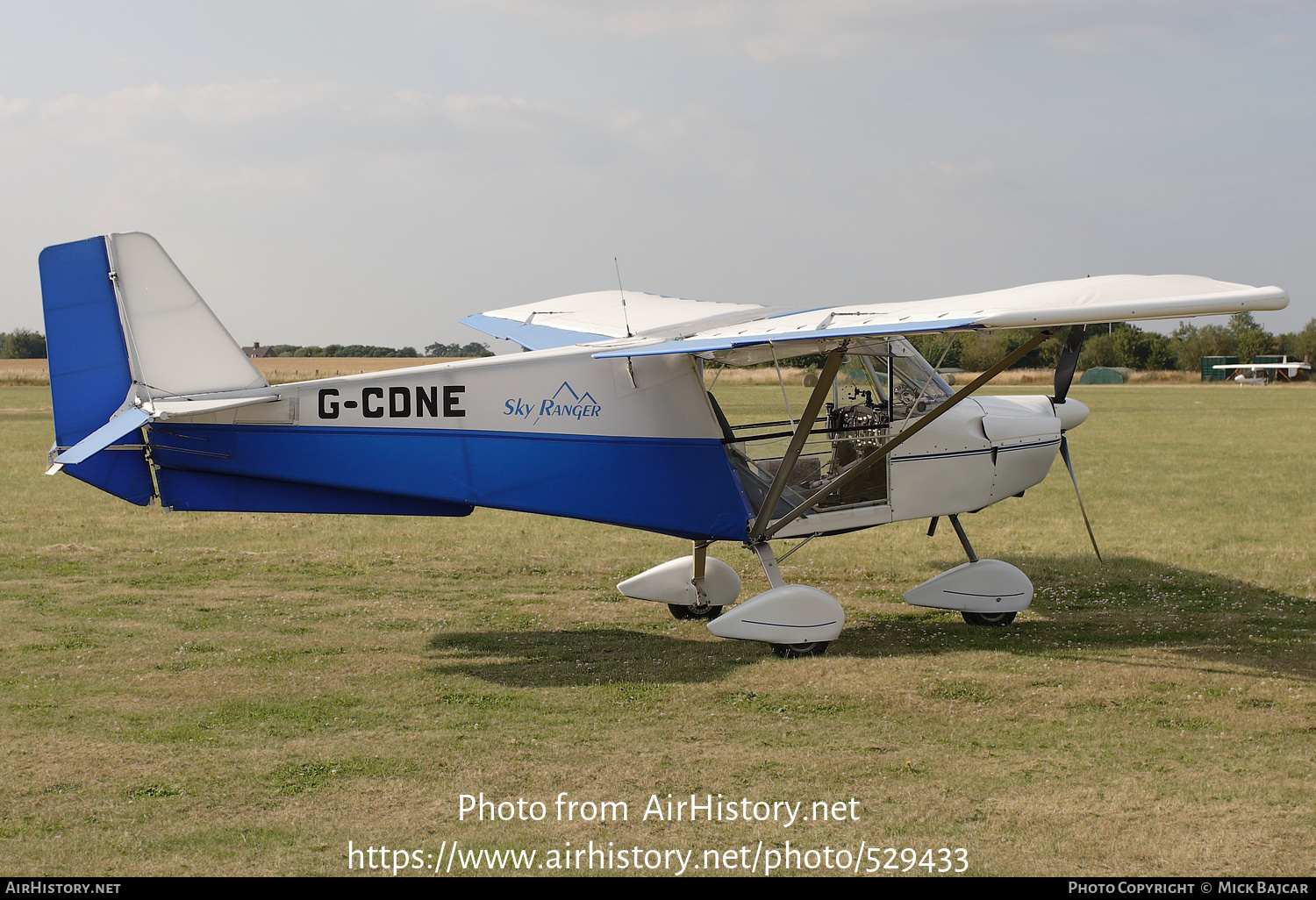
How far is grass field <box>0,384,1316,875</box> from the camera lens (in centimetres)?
483

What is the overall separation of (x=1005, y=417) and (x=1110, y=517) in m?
7.02

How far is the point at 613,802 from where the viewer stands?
204 inches

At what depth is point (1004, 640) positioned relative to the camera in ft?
28.2

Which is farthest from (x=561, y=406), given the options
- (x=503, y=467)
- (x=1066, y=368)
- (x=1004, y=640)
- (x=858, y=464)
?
(x=1066, y=368)

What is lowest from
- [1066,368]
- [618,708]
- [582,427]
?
[618,708]

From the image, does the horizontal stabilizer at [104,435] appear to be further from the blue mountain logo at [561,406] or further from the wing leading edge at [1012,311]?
the wing leading edge at [1012,311]

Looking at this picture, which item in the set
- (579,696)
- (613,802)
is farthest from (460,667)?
(613,802)

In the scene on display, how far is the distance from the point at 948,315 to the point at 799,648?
265 cm

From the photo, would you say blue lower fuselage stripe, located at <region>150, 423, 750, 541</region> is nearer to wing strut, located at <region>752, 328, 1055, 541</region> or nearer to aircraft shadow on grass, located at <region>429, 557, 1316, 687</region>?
wing strut, located at <region>752, 328, 1055, 541</region>

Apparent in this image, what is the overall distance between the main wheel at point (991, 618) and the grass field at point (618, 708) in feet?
0.59

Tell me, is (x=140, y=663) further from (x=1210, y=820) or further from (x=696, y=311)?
(x=1210, y=820)

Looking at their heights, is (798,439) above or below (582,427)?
below

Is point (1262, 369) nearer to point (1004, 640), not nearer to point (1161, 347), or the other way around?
point (1161, 347)

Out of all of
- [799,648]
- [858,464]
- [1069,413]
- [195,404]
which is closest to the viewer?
[195,404]
